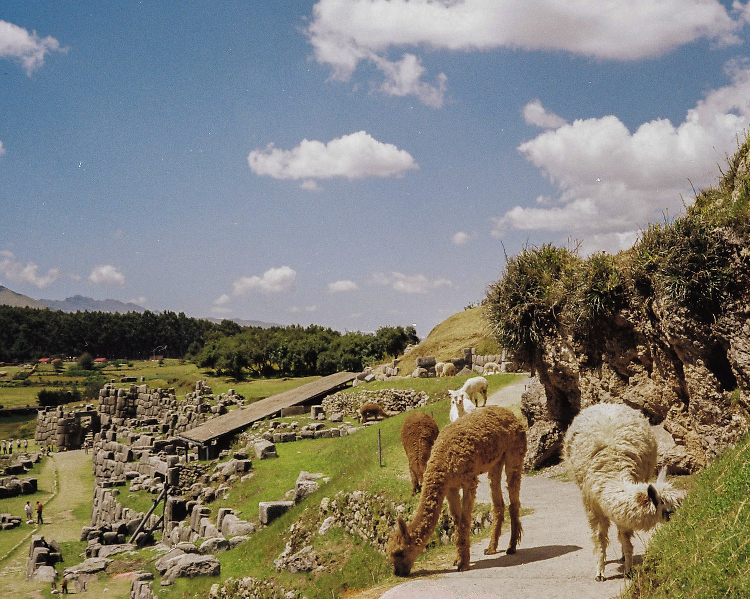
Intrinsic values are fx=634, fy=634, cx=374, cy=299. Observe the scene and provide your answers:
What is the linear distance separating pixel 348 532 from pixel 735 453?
11.1m

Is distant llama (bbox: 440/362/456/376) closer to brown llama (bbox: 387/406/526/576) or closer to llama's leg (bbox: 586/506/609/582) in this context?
brown llama (bbox: 387/406/526/576)

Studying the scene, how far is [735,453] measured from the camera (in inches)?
381

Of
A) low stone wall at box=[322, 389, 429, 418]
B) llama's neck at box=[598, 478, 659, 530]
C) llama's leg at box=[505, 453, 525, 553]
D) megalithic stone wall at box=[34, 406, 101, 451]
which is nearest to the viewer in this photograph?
llama's neck at box=[598, 478, 659, 530]

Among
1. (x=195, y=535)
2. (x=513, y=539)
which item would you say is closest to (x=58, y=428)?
(x=195, y=535)

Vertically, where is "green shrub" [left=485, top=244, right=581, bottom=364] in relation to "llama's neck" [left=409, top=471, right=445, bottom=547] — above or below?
above

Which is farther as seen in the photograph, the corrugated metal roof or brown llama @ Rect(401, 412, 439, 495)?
the corrugated metal roof

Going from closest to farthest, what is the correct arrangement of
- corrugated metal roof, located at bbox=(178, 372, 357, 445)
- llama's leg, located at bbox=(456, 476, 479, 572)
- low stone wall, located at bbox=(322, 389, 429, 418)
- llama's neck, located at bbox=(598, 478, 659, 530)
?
llama's neck, located at bbox=(598, 478, 659, 530)
llama's leg, located at bbox=(456, 476, 479, 572)
low stone wall, located at bbox=(322, 389, 429, 418)
corrugated metal roof, located at bbox=(178, 372, 357, 445)

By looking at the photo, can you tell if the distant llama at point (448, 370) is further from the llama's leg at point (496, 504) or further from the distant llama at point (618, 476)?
the distant llama at point (618, 476)

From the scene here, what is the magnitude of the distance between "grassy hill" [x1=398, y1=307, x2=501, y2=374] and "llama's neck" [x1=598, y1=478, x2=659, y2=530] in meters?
39.4

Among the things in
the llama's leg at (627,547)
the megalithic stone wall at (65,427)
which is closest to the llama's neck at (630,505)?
the llama's leg at (627,547)

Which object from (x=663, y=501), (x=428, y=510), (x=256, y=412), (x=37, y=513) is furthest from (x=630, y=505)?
(x=37, y=513)

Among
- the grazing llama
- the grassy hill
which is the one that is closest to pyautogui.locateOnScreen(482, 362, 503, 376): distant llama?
the grassy hill

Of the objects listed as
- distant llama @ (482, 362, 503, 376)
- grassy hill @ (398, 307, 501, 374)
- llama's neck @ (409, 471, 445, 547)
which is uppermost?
grassy hill @ (398, 307, 501, 374)

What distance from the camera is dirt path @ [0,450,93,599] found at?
24.3m
